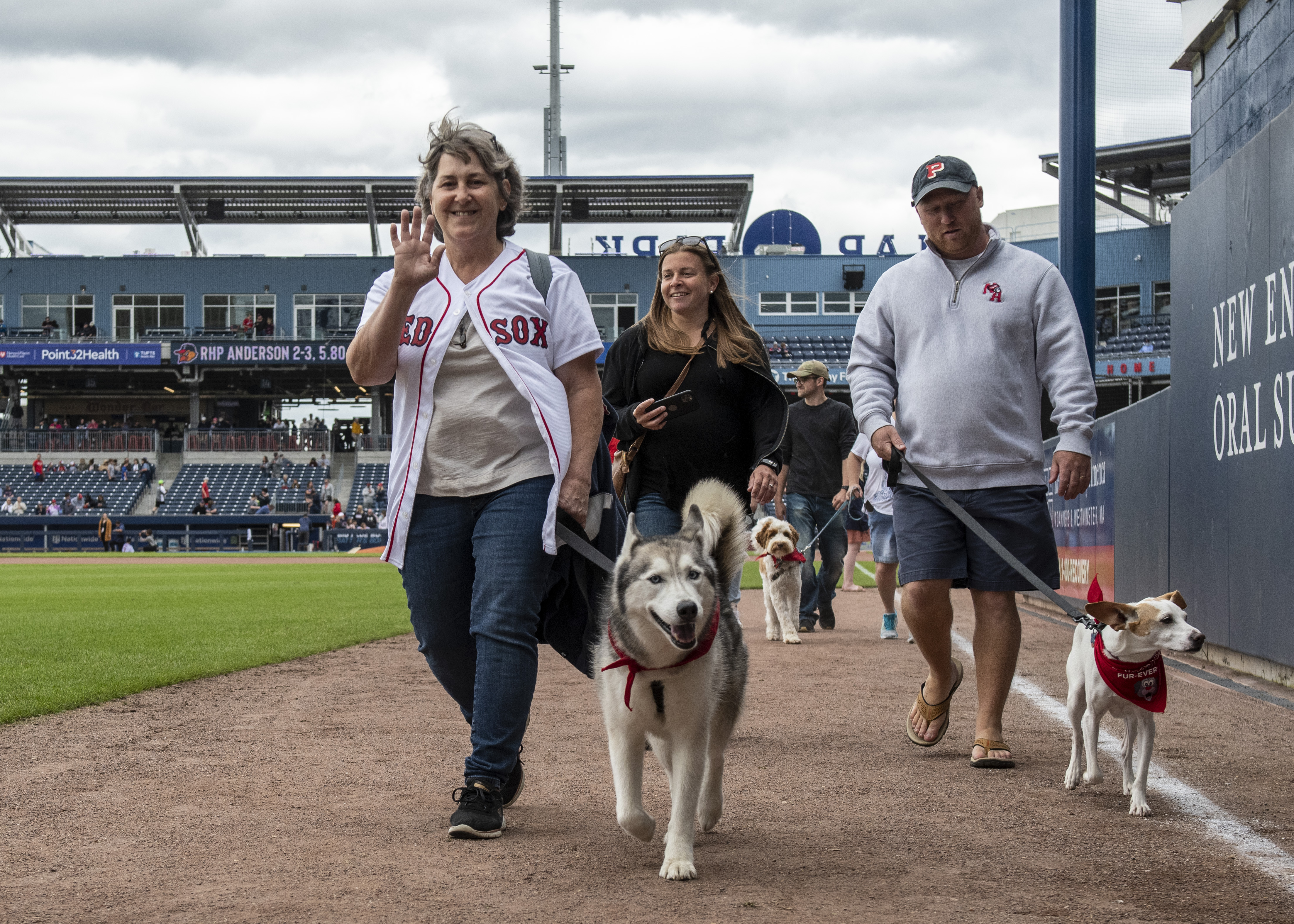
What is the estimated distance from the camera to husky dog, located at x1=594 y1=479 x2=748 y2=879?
11.5 feet

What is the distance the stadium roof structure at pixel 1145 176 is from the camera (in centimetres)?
4509

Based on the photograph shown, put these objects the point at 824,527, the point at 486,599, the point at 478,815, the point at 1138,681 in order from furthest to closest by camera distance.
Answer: the point at 824,527
the point at 1138,681
the point at 486,599
the point at 478,815

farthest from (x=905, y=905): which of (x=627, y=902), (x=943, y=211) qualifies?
(x=943, y=211)

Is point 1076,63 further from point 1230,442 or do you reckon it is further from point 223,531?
point 223,531

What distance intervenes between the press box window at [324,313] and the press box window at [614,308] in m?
11.2

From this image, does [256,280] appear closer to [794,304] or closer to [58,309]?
[58,309]

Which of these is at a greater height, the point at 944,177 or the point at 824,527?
the point at 944,177

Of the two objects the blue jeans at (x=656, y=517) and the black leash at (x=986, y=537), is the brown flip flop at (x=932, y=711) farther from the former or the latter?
the blue jeans at (x=656, y=517)

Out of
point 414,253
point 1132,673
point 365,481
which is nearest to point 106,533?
point 365,481

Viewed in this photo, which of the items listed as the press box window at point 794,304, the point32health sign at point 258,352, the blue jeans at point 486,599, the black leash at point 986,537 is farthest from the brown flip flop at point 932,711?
the press box window at point 794,304

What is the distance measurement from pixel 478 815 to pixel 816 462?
7176 mm

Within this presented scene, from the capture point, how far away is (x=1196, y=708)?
6.59 m

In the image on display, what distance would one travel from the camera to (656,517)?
5.09 metres

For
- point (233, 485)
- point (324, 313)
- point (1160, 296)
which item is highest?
point (324, 313)
